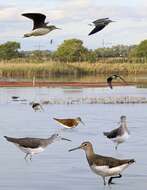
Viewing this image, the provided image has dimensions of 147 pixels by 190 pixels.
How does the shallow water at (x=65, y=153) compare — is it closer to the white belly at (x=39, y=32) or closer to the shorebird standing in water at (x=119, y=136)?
the shorebird standing in water at (x=119, y=136)

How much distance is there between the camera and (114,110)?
2336cm

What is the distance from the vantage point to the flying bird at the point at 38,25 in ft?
31.3

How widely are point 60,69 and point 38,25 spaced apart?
5346cm

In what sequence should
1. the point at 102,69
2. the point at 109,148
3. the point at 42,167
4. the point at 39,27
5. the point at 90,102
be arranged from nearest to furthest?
the point at 39,27 → the point at 42,167 → the point at 109,148 → the point at 90,102 → the point at 102,69

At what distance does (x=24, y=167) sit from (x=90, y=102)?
1547cm

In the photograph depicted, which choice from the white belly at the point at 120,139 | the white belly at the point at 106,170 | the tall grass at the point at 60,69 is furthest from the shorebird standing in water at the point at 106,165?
the tall grass at the point at 60,69

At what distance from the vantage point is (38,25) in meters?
9.97

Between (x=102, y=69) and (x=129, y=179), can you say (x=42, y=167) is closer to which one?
(x=129, y=179)

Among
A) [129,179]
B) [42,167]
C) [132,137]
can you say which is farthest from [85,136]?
[129,179]

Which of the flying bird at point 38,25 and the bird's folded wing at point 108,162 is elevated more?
the flying bird at point 38,25

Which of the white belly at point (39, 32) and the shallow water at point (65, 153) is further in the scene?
the shallow water at point (65, 153)

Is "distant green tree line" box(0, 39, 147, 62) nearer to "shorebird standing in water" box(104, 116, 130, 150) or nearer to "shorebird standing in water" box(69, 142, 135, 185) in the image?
"shorebird standing in water" box(104, 116, 130, 150)

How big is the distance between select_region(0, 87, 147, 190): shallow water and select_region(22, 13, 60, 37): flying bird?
84.1 inches

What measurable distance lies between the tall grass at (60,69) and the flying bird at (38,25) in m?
48.1
